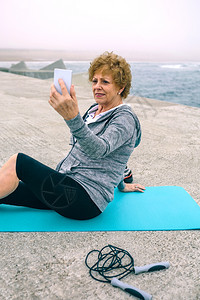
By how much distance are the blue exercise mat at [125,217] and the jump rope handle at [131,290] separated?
591mm

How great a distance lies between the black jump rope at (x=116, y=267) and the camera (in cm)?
170

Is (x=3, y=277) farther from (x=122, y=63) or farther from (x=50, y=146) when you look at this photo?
(x=50, y=146)

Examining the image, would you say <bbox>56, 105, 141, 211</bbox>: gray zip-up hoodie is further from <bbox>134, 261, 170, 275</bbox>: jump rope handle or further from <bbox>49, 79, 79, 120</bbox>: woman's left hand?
<bbox>134, 261, 170, 275</bbox>: jump rope handle

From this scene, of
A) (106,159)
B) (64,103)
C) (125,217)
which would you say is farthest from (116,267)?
(64,103)

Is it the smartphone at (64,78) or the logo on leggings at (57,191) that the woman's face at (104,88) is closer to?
the smartphone at (64,78)

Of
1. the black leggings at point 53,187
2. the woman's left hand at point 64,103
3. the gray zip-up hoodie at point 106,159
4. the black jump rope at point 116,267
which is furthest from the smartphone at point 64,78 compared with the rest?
the black jump rope at point 116,267

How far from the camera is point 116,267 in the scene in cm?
190

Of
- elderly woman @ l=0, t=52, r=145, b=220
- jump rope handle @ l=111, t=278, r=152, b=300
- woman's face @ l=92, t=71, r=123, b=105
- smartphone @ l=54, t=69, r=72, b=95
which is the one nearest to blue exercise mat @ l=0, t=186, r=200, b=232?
elderly woman @ l=0, t=52, r=145, b=220

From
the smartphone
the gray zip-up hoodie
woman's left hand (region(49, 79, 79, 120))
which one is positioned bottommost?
the gray zip-up hoodie

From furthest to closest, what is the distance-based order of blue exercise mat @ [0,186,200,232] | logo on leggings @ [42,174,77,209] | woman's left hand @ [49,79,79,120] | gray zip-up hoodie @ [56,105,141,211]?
blue exercise mat @ [0,186,200,232]
logo on leggings @ [42,174,77,209]
gray zip-up hoodie @ [56,105,141,211]
woman's left hand @ [49,79,79,120]

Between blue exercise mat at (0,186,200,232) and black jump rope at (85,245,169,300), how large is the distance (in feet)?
0.96

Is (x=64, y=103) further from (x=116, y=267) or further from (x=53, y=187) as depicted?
(x=116, y=267)

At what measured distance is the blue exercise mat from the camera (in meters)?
2.32

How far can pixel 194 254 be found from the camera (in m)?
2.10
